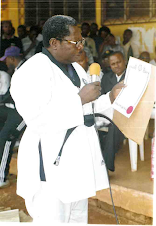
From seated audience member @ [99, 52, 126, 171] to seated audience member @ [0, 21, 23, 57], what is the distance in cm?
73

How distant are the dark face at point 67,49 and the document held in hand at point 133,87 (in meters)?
0.33

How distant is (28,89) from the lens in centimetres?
169

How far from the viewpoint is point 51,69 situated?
175 cm

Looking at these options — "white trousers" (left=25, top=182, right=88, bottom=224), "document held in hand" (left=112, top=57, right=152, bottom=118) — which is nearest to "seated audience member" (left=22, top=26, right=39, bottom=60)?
"document held in hand" (left=112, top=57, right=152, bottom=118)

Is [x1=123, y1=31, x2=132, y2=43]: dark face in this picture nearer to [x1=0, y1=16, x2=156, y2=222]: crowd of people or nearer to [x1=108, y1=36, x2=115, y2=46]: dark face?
[x1=0, y1=16, x2=156, y2=222]: crowd of people

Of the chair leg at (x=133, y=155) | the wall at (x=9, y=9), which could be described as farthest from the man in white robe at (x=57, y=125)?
the chair leg at (x=133, y=155)

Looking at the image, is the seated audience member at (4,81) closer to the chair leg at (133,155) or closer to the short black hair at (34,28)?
the short black hair at (34,28)

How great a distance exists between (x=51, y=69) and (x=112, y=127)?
1.80 metres

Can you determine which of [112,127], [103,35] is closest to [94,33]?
[103,35]

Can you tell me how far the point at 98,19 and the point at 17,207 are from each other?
1737 millimetres

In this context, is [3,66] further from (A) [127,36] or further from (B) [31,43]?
(A) [127,36]

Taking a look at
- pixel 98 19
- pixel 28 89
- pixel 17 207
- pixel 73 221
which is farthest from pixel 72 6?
pixel 17 207

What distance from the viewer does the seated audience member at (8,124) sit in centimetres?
263

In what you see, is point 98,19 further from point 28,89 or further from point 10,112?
point 28,89
